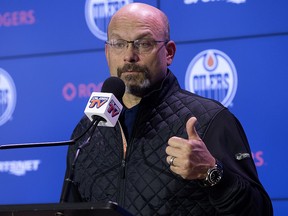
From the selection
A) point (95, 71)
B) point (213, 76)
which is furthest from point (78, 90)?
point (213, 76)

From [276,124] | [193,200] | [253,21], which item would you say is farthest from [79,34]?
[193,200]

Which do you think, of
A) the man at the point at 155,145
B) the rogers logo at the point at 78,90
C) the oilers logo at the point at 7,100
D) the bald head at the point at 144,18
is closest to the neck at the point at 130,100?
the man at the point at 155,145

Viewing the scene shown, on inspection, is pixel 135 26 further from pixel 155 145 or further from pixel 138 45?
pixel 155 145

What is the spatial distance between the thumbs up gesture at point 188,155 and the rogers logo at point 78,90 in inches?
49.2

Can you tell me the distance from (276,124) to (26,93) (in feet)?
3.76

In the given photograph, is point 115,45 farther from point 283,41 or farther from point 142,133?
point 283,41

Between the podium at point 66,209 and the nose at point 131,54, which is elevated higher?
the nose at point 131,54

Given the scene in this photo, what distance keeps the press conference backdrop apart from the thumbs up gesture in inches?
37.3

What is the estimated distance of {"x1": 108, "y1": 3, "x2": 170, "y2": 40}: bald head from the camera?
90.7 inches

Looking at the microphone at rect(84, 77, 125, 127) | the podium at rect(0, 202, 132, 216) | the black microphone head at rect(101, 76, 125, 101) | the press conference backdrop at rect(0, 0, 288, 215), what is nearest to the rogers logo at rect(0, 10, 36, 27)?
the press conference backdrop at rect(0, 0, 288, 215)

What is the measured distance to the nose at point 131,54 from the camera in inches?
88.0

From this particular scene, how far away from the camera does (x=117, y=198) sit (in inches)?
85.3

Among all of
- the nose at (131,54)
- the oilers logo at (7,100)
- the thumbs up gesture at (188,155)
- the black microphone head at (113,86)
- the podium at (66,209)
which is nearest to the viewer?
the podium at (66,209)

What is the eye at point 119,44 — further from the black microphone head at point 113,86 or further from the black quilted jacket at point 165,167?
the black microphone head at point 113,86
